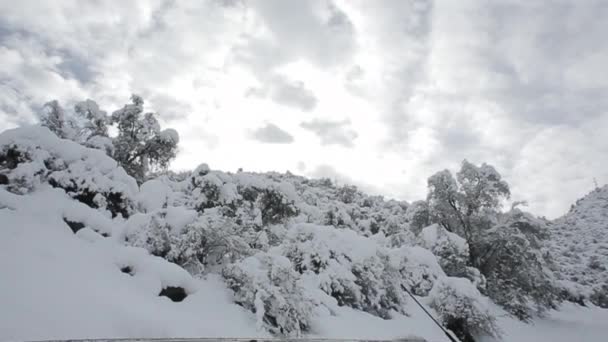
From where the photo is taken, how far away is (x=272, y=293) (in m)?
4.96

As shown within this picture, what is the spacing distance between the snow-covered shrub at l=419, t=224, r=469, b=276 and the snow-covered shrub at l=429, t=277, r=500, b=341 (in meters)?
3.65

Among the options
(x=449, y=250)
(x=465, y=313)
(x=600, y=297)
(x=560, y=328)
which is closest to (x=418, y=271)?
(x=465, y=313)

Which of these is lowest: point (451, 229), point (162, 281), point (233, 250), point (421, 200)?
point (162, 281)

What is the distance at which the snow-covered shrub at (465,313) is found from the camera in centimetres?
738

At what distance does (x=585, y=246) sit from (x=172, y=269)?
2766cm

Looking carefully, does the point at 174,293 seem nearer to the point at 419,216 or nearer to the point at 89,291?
the point at 89,291

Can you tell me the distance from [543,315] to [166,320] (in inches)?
535

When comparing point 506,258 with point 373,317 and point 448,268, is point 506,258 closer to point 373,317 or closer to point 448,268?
point 448,268

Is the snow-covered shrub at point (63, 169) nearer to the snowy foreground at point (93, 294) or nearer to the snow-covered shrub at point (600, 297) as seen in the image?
the snowy foreground at point (93, 294)

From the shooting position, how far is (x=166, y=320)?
391 cm

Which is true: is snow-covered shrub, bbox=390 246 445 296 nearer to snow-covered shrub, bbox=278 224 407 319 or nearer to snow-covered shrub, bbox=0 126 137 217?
snow-covered shrub, bbox=278 224 407 319

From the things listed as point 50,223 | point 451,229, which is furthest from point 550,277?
point 50,223

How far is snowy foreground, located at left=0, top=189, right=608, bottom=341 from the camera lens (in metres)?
3.12

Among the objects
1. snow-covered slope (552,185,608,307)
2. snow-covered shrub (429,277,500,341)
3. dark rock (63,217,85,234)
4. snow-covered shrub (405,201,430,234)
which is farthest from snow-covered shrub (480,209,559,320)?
dark rock (63,217,85,234)
